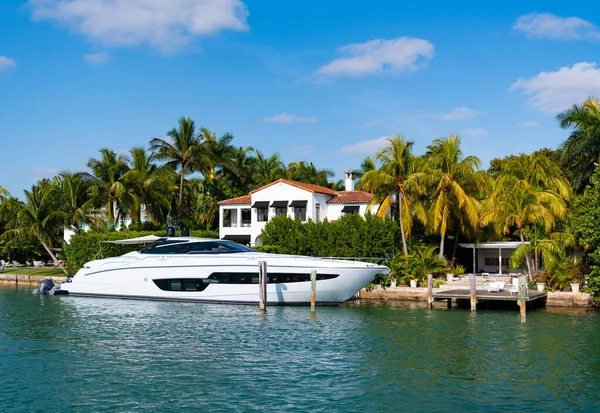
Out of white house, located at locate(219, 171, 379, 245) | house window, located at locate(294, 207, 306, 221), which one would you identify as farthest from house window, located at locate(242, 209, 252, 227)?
house window, located at locate(294, 207, 306, 221)

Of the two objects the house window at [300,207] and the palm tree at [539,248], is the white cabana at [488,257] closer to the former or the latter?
the palm tree at [539,248]

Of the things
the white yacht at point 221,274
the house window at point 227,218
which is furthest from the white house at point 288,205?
the white yacht at point 221,274

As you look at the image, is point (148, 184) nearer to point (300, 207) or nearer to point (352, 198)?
point (300, 207)

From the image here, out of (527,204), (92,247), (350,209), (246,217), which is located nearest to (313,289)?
(527,204)

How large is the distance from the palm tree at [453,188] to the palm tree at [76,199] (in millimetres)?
27954

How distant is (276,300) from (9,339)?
42.4 ft

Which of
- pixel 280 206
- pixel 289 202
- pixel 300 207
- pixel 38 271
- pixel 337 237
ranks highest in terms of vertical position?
pixel 289 202

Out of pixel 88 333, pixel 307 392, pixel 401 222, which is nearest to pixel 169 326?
pixel 88 333

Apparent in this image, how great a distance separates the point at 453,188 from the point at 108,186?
2948 centimetres

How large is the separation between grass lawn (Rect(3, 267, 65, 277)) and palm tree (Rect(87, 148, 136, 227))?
19.7ft

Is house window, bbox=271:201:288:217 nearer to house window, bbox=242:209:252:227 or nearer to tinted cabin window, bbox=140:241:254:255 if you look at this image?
house window, bbox=242:209:252:227

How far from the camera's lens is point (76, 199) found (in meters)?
53.4

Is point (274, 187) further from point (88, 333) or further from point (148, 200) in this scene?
point (88, 333)

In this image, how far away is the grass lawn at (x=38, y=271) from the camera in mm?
51403
